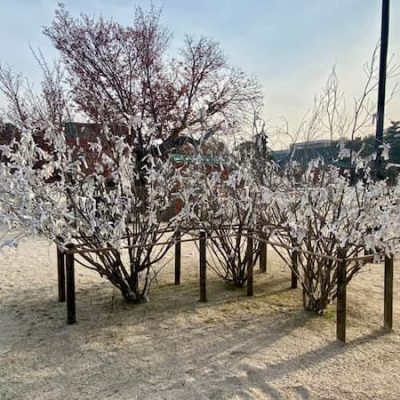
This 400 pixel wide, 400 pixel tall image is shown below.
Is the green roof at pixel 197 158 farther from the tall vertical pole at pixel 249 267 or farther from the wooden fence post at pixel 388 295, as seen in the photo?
the wooden fence post at pixel 388 295

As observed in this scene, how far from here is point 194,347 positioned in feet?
8.57

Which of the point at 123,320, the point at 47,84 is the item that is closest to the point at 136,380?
the point at 123,320

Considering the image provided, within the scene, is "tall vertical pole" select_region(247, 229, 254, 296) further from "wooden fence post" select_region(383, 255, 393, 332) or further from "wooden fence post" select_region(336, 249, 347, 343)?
"wooden fence post" select_region(383, 255, 393, 332)

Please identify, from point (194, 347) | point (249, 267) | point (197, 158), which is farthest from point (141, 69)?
point (194, 347)

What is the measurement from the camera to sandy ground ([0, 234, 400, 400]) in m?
2.08

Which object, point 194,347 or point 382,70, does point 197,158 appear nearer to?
point 194,347

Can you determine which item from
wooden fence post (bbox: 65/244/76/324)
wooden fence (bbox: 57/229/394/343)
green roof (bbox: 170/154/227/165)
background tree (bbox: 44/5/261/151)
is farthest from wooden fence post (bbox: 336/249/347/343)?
background tree (bbox: 44/5/261/151)

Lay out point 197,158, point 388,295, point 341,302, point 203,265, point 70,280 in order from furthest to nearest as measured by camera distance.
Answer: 1. point 197,158
2. point 203,265
3. point 70,280
4. point 388,295
5. point 341,302

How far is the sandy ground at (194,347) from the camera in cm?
208

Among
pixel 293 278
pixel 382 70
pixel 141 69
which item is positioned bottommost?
pixel 293 278

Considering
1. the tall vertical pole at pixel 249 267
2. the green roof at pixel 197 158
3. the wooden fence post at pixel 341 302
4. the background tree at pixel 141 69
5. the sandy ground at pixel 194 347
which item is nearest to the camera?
the sandy ground at pixel 194 347

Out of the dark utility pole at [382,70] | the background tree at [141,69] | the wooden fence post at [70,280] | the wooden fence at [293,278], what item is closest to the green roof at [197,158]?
the wooden fence at [293,278]

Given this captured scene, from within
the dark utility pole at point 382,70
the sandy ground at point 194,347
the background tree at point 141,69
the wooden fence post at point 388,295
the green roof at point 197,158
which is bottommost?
the sandy ground at point 194,347

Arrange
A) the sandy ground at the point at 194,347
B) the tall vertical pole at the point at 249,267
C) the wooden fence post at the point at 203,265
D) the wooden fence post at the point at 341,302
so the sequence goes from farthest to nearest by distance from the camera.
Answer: the tall vertical pole at the point at 249,267 < the wooden fence post at the point at 203,265 < the wooden fence post at the point at 341,302 < the sandy ground at the point at 194,347
